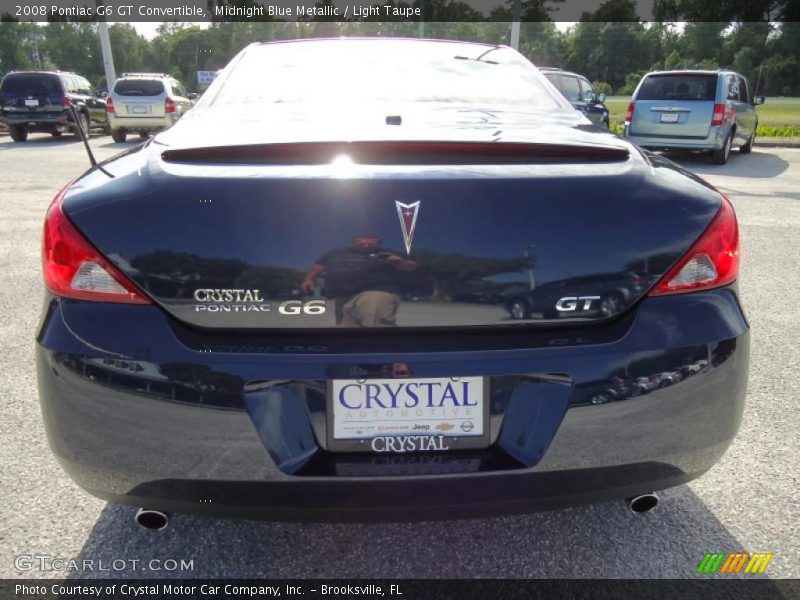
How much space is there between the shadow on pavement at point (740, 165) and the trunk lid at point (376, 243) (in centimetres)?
1031

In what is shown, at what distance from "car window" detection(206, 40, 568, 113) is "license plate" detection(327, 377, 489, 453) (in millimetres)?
1145

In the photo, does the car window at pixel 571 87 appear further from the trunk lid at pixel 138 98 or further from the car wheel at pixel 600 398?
the car wheel at pixel 600 398

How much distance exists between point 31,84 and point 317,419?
1899 centimetres

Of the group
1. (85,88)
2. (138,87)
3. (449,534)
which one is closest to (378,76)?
(449,534)

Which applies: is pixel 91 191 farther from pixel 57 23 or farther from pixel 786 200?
pixel 57 23

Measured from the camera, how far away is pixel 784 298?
181 inches

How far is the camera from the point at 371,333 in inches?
60.9

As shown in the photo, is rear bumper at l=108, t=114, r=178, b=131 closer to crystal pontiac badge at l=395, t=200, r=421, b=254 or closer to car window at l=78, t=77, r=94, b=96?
car window at l=78, t=77, r=94, b=96

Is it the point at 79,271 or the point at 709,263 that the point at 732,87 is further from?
the point at 79,271

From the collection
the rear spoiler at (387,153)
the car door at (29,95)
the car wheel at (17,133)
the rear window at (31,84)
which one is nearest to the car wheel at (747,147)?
the rear spoiler at (387,153)

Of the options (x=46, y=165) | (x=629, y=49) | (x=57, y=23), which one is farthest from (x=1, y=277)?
(x=57, y=23)

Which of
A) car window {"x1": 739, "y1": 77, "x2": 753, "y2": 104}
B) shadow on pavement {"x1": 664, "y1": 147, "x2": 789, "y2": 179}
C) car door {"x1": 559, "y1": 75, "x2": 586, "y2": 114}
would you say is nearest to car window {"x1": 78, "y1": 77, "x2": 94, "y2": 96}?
car door {"x1": 559, "y1": 75, "x2": 586, "y2": 114}

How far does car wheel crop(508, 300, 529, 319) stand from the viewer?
154 centimetres

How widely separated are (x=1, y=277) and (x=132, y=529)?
11.9 feet
